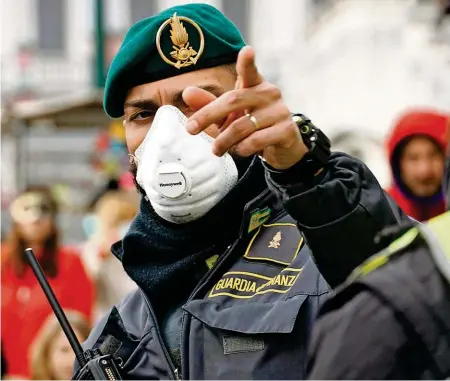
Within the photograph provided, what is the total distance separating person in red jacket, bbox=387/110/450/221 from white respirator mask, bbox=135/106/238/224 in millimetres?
2207

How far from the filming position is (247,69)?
1555mm

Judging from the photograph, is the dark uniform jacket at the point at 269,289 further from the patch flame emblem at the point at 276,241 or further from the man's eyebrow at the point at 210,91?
the man's eyebrow at the point at 210,91

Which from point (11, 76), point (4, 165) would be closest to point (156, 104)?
point (4, 165)

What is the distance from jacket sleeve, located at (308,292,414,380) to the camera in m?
1.15

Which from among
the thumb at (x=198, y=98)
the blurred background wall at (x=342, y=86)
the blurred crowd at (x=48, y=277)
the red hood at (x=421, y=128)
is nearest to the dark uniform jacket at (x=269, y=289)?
the thumb at (x=198, y=98)

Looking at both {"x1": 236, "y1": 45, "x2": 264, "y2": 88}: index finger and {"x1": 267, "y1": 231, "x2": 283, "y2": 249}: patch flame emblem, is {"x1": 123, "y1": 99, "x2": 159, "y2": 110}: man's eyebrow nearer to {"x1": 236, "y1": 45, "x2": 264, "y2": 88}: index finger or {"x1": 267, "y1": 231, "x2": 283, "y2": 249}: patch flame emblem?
{"x1": 267, "y1": 231, "x2": 283, "y2": 249}: patch flame emblem

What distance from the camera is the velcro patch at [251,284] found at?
1.95 m

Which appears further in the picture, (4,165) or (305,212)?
(4,165)

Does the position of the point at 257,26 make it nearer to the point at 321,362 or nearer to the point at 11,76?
the point at 11,76

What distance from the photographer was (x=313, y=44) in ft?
50.5

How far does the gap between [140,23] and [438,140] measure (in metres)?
2.41

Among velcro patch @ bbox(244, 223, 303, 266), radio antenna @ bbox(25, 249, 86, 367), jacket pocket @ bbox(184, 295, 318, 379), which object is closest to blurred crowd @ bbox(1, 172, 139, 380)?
radio antenna @ bbox(25, 249, 86, 367)

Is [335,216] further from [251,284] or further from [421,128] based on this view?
[421,128]

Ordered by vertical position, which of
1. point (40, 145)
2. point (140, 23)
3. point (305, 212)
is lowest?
point (40, 145)
